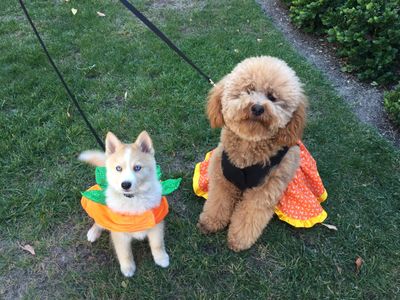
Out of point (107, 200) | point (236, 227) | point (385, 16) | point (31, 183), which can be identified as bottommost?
point (31, 183)

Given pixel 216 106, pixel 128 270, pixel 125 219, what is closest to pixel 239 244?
pixel 128 270

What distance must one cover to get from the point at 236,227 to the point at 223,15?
4400 millimetres

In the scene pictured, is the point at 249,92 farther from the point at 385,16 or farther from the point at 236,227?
the point at 385,16

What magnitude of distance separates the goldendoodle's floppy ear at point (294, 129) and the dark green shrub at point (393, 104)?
6.76 feet

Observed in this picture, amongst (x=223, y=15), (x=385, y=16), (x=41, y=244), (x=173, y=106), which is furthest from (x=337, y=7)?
(x=41, y=244)

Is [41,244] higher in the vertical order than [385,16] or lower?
lower

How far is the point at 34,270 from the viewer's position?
9.56 feet

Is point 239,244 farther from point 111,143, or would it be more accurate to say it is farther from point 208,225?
point 111,143

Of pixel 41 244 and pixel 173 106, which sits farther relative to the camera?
pixel 173 106

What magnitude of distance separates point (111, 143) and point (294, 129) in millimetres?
1279

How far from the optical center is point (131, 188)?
2.39 metres

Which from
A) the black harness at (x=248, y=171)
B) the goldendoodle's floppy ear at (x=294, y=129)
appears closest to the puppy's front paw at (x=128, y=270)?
the black harness at (x=248, y=171)

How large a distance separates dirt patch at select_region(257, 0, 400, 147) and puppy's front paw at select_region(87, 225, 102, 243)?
3268 millimetres

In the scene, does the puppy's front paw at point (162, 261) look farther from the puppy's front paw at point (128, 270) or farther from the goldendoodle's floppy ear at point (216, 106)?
the goldendoodle's floppy ear at point (216, 106)
